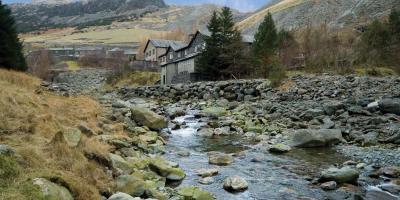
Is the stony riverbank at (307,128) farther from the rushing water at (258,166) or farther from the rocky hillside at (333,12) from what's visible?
the rocky hillside at (333,12)

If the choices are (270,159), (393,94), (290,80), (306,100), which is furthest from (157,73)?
(270,159)

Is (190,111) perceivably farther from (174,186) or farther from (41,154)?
(41,154)

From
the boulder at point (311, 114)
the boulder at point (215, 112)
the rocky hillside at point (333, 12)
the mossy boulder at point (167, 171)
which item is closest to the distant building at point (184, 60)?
the boulder at point (215, 112)

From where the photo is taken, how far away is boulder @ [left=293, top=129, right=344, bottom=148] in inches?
851

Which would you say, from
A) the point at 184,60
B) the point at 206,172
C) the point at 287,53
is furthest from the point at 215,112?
the point at 184,60

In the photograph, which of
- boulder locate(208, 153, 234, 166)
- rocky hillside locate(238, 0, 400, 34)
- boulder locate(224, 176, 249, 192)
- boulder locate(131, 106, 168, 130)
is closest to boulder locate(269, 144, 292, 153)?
boulder locate(208, 153, 234, 166)

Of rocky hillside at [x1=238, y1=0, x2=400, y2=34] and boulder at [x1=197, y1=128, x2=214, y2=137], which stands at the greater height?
rocky hillside at [x1=238, y1=0, x2=400, y2=34]

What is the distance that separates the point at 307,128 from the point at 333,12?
123m

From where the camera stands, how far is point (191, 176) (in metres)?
15.7

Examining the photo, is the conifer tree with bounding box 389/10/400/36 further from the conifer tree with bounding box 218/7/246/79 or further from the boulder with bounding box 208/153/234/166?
the boulder with bounding box 208/153/234/166

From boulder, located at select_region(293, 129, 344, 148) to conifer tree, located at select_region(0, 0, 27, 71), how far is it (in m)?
30.4

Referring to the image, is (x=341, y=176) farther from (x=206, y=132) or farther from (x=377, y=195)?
(x=206, y=132)

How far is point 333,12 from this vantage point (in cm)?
13850

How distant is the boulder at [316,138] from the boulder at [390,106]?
7.30 meters
